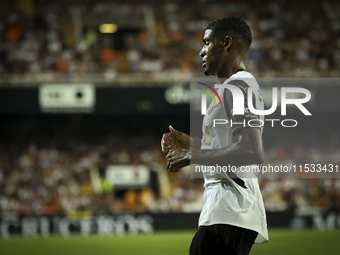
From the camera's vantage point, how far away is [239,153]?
2119 millimetres

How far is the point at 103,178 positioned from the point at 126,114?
7.47 ft

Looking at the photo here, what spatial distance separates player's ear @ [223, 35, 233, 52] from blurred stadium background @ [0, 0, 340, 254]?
870cm

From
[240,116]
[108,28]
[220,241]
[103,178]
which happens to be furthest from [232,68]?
[108,28]

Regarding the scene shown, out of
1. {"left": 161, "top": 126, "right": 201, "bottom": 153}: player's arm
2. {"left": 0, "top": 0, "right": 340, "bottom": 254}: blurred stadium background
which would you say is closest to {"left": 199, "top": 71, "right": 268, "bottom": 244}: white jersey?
{"left": 161, "top": 126, "right": 201, "bottom": 153}: player's arm

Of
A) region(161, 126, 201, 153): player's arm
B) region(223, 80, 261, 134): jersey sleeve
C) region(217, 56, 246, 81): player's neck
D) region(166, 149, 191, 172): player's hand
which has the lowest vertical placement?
region(166, 149, 191, 172): player's hand

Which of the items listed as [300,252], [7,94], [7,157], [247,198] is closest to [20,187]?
[7,157]

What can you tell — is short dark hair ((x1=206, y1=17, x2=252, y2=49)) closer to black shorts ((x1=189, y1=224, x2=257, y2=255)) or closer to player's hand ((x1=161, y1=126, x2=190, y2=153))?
player's hand ((x1=161, y1=126, x2=190, y2=153))

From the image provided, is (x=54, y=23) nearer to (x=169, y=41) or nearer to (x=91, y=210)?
(x=169, y=41)

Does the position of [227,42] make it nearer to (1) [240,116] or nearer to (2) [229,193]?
(1) [240,116]

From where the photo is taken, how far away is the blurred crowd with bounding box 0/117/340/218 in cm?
1318

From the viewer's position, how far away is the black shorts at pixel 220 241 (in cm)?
229

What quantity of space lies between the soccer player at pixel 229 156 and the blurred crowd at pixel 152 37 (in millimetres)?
11615

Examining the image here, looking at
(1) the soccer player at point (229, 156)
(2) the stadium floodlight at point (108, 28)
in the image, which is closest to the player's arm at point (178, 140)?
(1) the soccer player at point (229, 156)

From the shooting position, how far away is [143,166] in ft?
50.0
